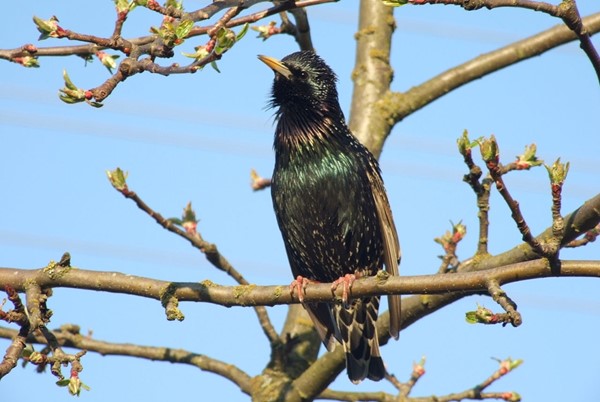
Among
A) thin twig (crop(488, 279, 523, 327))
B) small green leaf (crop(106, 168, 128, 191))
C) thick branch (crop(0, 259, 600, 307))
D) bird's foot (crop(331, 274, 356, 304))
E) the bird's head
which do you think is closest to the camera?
thin twig (crop(488, 279, 523, 327))

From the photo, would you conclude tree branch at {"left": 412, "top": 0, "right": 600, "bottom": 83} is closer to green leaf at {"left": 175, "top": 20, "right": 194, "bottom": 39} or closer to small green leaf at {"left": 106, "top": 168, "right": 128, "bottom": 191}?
green leaf at {"left": 175, "top": 20, "right": 194, "bottom": 39}

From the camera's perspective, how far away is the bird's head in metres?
5.25

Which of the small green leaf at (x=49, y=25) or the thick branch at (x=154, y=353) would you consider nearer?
the small green leaf at (x=49, y=25)

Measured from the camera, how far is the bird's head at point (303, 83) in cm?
525

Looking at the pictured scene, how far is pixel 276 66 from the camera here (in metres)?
5.16

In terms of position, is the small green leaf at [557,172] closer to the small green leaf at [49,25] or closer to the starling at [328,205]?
the small green leaf at [49,25]

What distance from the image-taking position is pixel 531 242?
2846 millimetres

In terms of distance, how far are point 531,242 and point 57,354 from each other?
1.56 meters

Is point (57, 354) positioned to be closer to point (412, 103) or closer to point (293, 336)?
point (293, 336)

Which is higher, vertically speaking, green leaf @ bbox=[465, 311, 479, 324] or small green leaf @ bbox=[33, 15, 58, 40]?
small green leaf @ bbox=[33, 15, 58, 40]

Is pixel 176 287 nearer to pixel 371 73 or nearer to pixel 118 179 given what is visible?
pixel 118 179

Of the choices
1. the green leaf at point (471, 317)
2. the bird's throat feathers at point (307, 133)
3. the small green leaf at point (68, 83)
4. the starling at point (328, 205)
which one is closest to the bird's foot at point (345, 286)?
the green leaf at point (471, 317)

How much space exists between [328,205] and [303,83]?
77 centimetres

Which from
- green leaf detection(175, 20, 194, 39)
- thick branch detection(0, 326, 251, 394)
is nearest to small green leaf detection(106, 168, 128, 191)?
thick branch detection(0, 326, 251, 394)
